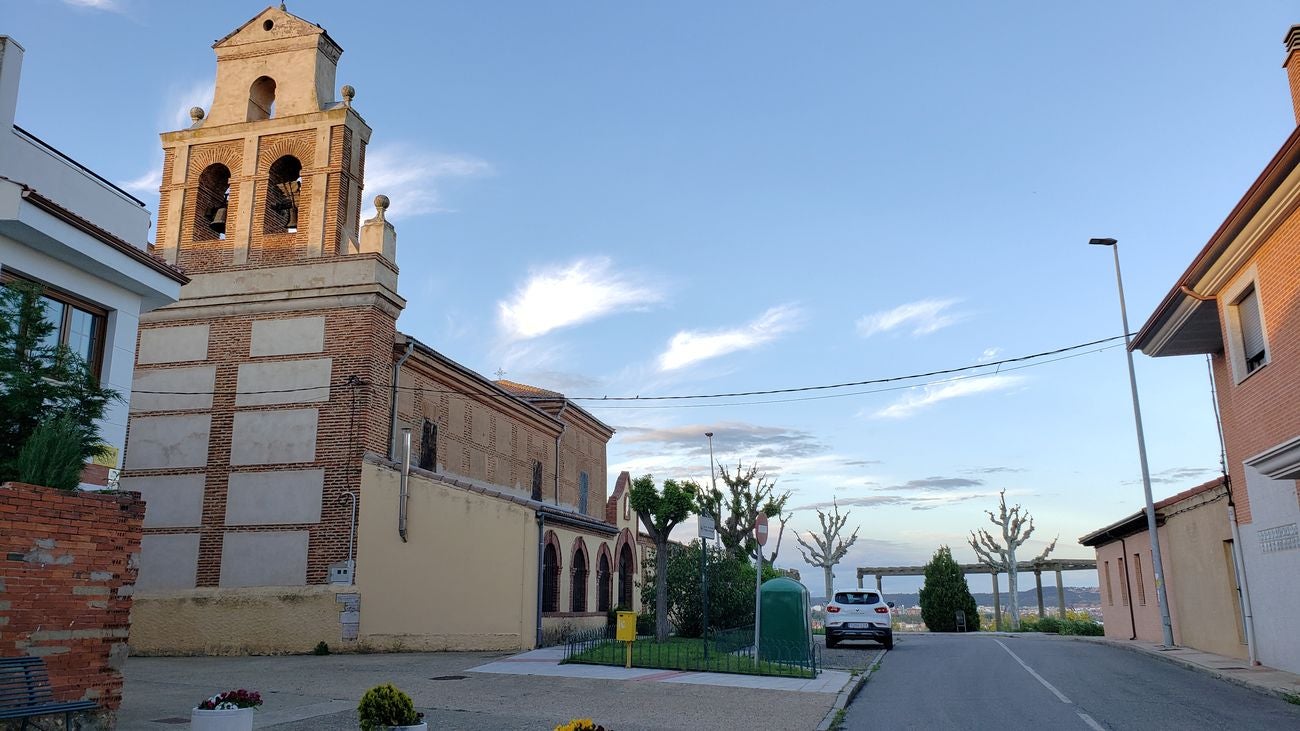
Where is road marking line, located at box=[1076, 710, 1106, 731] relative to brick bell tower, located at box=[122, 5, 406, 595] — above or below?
below

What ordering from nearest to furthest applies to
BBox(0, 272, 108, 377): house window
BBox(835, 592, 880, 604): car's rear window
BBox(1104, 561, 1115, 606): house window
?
BBox(0, 272, 108, 377): house window
BBox(835, 592, 880, 604): car's rear window
BBox(1104, 561, 1115, 606): house window

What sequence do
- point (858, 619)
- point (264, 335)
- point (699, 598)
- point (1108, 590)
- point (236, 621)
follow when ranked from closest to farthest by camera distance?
point (236, 621)
point (264, 335)
point (858, 619)
point (699, 598)
point (1108, 590)

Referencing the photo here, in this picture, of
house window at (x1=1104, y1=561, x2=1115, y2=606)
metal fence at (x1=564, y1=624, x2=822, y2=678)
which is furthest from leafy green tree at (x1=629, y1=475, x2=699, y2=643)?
house window at (x1=1104, y1=561, x2=1115, y2=606)

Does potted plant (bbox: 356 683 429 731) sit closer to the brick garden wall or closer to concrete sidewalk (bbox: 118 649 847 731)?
concrete sidewalk (bbox: 118 649 847 731)

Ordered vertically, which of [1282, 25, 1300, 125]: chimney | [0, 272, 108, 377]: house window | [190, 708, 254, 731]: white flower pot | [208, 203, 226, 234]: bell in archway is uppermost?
[208, 203, 226, 234]: bell in archway

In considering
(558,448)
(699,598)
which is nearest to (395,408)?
(699,598)

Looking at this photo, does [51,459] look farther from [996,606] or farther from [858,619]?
[996,606]

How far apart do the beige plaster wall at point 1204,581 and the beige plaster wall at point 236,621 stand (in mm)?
19435

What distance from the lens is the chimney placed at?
15133 mm

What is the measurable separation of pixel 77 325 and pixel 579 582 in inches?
649

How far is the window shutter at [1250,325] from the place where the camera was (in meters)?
15.6

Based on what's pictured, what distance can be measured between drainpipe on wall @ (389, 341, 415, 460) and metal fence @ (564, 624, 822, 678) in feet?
22.6

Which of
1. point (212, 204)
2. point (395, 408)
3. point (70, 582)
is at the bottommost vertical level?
point (70, 582)

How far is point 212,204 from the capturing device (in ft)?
79.8
